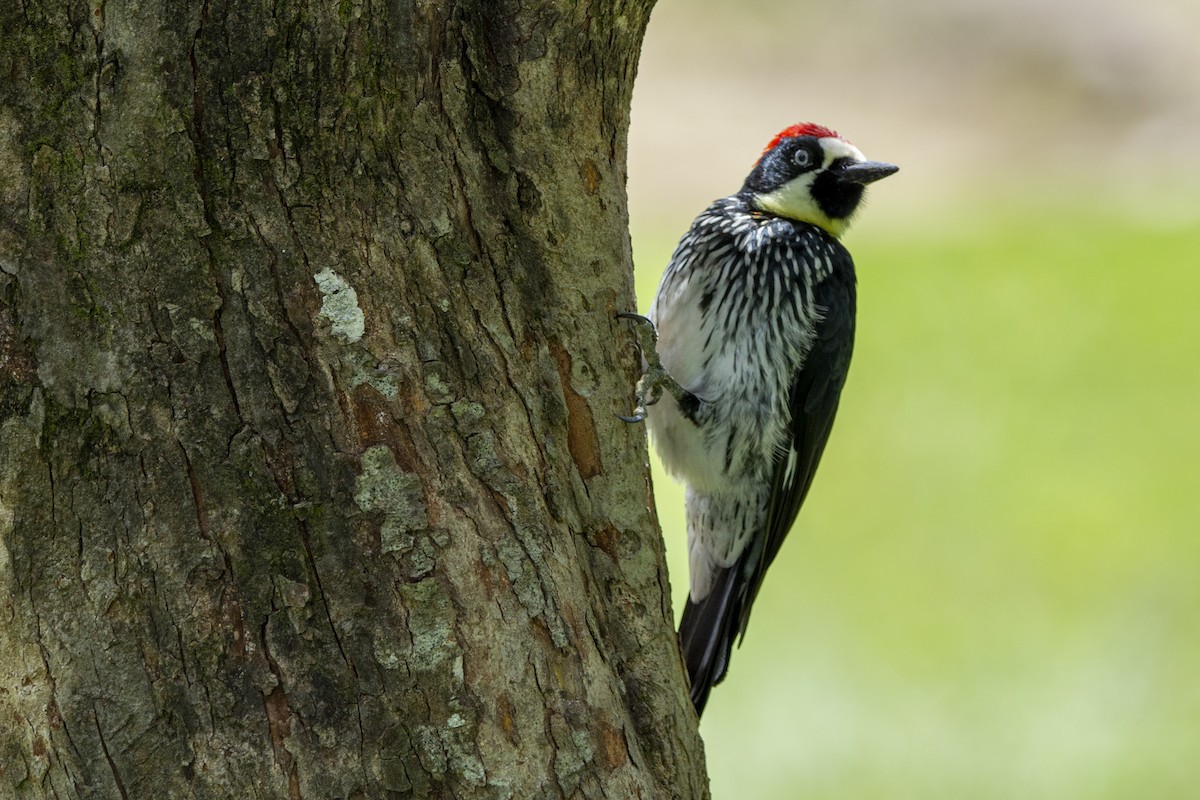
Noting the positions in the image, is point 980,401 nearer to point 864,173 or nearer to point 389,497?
point 864,173

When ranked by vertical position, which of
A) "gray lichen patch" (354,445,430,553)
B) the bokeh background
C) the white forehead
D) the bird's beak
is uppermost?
the white forehead

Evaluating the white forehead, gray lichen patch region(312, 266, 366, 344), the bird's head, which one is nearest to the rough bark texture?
gray lichen patch region(312, 266, 366, 344)

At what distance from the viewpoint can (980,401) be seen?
7.79 meters

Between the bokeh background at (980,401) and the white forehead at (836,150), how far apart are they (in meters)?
2.49

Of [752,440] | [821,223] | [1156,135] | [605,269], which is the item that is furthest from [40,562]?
[1156,135]

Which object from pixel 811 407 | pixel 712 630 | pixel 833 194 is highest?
pixel 833 194

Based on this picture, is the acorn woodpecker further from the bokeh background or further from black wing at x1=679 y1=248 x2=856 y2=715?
the bokeh background

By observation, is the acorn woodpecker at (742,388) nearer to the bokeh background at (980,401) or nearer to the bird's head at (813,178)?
the bird's head at (813,178)

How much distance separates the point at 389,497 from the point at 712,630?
69.0 inches

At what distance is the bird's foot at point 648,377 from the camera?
262 cm

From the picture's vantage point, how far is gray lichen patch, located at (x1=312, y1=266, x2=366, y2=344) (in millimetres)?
2139

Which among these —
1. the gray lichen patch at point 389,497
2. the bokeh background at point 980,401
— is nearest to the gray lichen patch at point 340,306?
the gray lichen patch at point 389,497

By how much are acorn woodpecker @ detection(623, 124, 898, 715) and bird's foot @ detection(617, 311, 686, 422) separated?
4.7 inches

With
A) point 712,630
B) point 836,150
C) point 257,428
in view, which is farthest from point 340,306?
point 836,150
